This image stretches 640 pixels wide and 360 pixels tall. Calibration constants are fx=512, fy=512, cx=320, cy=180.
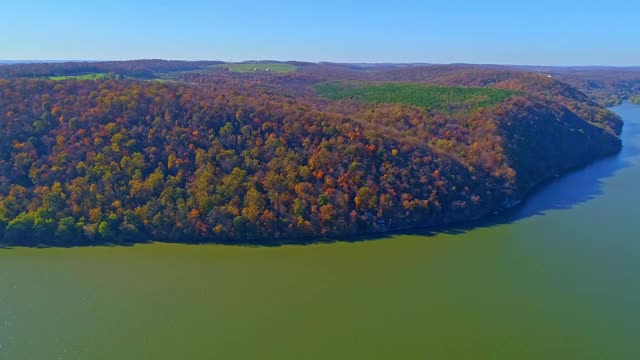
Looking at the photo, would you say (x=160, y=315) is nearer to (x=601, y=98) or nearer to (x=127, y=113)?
(x=127, y=113)

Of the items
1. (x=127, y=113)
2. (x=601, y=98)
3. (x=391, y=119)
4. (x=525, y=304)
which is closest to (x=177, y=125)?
(x=127, y=113)

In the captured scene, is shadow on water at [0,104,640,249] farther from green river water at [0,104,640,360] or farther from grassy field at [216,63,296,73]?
grassy field at [216,63,296,73]

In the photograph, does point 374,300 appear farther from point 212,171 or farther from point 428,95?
point 428,95

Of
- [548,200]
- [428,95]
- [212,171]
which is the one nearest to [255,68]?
[428,95]

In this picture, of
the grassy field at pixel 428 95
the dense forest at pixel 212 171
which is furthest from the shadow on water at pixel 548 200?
the grassy field at pixel 428 95

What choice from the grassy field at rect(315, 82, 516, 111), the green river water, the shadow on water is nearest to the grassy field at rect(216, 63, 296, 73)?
the grassy field at rect(315, 82, 516, 111)
